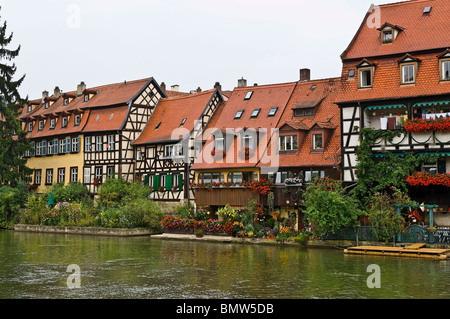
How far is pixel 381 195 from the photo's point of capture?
31516mm

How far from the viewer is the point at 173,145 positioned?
4566cm

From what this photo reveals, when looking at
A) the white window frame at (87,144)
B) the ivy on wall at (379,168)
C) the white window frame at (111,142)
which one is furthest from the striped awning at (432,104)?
the white window frame at (87,144)

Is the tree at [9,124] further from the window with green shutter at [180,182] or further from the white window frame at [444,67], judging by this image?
the white window frame at [444,67]

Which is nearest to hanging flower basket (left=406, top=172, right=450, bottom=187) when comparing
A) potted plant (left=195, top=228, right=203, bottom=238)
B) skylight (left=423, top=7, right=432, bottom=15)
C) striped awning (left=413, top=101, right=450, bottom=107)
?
striped awning (left=413, top=101, right=450, bottom=107)

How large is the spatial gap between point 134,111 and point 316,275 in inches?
1217

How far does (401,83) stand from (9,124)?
32.2 meters

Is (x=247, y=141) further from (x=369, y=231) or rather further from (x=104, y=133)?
(x=104, y=133)

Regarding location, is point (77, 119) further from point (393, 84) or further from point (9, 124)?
point (393, 84)

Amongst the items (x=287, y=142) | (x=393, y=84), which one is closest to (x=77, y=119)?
(x=287, y=142)

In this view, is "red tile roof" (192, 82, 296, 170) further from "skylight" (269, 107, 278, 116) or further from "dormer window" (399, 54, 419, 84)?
"dormer window" (399, 54, 419, 84)

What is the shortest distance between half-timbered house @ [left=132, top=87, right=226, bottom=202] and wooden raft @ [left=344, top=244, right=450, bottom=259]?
18393mm

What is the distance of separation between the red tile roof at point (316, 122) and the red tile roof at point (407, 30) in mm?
3857

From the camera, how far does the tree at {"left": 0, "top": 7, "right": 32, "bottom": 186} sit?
1962 inches
